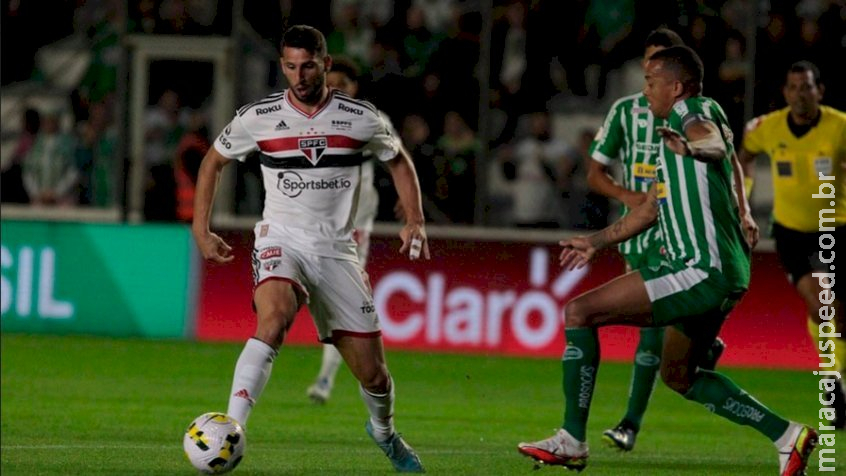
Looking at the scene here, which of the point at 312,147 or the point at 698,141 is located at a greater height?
the point at 698,141

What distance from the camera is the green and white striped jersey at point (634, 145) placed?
32.9 feet

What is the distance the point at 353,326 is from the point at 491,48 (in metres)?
10.7

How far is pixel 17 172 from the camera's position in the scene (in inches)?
734

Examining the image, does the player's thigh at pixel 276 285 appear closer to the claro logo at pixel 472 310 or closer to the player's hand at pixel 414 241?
the player's hand at pixel 414 241

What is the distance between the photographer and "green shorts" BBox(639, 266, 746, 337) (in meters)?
8.15

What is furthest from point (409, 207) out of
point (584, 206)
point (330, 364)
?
point (584, 206)

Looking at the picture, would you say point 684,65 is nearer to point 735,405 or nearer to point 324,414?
point 735,405

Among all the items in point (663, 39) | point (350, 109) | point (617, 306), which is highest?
point (663, 39)

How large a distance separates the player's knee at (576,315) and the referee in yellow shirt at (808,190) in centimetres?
395

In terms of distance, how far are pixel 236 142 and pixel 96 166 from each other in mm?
10451

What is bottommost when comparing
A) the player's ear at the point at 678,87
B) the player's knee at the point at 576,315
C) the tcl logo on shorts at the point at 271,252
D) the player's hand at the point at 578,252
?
the player's knee at the point at 576,315

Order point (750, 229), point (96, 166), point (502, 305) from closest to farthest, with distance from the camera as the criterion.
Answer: point (750, 229)
point (502, 305)
point (96, 166)

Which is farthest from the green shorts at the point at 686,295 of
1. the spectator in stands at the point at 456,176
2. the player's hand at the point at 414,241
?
the spectator in stands at the point at 456,176

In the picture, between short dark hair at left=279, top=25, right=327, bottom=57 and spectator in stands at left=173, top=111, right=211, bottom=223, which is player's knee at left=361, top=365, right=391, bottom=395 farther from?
spectator in stands at left=173, top=111, right=211, bottom=223
